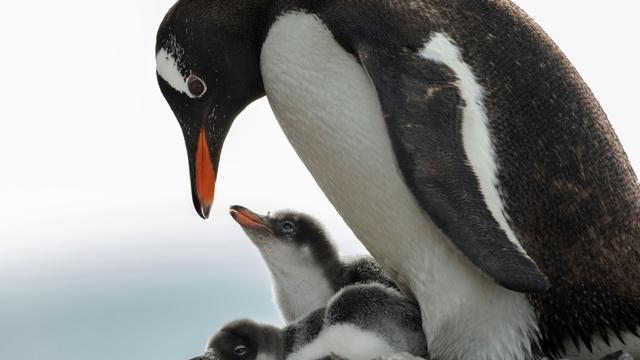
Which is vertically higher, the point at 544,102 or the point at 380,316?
the point at 544,102

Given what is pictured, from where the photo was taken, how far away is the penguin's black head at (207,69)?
10.7 ft

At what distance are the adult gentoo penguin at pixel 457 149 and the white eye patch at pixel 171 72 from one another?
15 millimetres

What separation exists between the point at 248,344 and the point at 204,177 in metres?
0.41

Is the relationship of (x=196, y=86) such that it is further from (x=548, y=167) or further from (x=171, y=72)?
(x=548, y=167)

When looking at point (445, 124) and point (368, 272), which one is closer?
point (445, 124)

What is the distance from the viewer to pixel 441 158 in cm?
303

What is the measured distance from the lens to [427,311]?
3.18 metres

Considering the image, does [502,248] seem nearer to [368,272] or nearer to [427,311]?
[427,311]

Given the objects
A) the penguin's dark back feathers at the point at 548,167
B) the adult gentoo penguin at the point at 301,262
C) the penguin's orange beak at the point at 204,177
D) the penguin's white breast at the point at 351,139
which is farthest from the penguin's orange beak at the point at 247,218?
the penguin's dark back feathers at the point at 548,167

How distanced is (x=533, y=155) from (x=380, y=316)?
498 millimetres

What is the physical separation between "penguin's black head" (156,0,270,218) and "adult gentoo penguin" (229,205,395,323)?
380 millimetres

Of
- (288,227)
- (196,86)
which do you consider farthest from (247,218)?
(196,86)

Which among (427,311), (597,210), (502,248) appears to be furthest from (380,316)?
(597,210)

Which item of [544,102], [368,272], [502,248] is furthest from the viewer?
[368,272]
